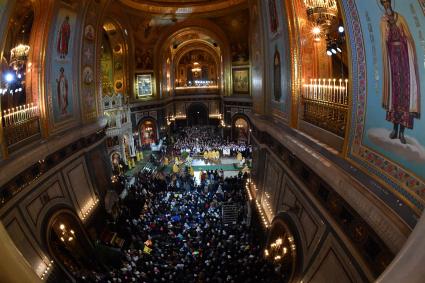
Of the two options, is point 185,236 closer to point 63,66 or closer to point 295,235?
point 295,235

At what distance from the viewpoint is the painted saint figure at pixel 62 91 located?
10.9 meters

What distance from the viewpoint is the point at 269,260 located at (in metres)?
9.23

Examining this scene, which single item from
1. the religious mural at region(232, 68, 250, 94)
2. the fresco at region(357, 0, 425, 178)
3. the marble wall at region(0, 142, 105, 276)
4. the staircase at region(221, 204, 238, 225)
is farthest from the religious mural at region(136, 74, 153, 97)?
the fresco at region(357, 0, 425, 178)

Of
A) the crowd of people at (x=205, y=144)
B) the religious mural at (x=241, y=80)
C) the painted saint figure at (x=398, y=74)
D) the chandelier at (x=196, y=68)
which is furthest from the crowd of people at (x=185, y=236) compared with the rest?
the chandelier at (x=196, y=68)

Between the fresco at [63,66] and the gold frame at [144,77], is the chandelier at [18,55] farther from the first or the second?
the gold frame at [144,77]

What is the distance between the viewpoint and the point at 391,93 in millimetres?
4211

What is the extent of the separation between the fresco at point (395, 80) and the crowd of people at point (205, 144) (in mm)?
17596

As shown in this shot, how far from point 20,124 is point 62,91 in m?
2.85

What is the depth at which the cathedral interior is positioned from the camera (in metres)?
3.93

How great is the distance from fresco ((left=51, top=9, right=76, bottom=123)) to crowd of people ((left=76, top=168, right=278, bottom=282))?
4.95 meters

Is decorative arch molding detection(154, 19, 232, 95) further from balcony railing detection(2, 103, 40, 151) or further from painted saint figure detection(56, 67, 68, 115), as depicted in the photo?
balcony railing detection(2, 103, 40, 151)

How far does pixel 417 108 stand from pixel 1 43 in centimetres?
788

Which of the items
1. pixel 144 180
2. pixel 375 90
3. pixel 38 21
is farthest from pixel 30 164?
pixel 144 180

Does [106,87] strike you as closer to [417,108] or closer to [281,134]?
[281,134]
